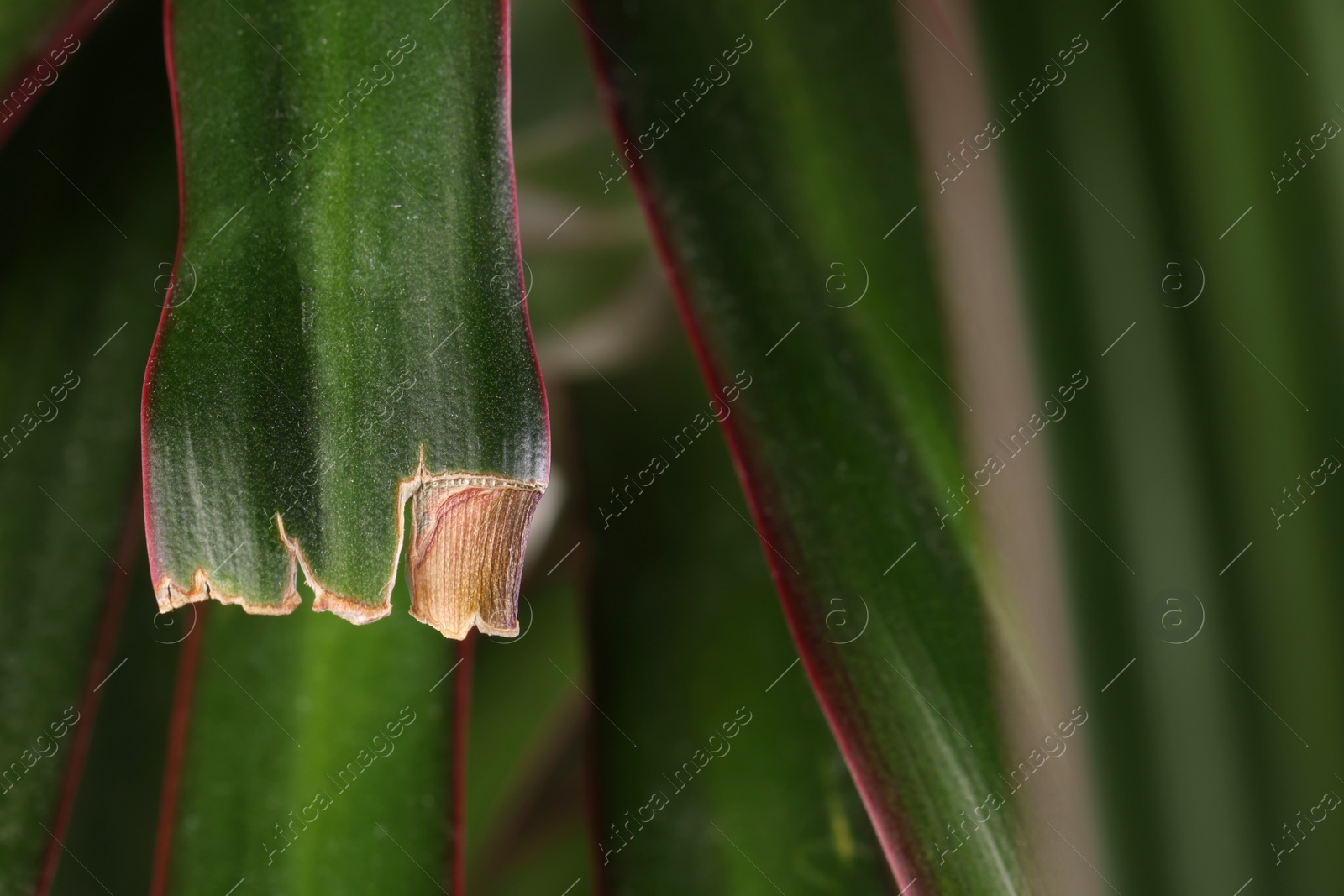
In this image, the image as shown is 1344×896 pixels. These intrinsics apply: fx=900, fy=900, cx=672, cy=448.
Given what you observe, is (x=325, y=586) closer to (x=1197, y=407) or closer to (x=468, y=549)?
(x=468, y=549)

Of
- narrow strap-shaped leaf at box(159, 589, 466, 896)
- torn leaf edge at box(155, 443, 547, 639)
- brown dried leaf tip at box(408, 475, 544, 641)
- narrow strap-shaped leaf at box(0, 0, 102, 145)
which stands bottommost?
narrow strap-shaped leaf at box(159, 589, 466, 896)

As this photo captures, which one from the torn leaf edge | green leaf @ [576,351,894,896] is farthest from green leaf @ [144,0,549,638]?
green leaf @ [576,351,894,896]

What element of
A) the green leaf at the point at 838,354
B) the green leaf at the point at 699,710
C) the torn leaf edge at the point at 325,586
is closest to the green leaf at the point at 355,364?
the torn leaf edge at the point at 325,586

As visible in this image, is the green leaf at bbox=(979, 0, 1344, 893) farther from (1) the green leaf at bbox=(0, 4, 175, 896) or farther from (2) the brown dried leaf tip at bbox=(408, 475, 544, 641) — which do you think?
(1) the green leaf at bbox=(0, 4, 175, 896)

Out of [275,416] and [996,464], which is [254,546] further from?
[996,464]

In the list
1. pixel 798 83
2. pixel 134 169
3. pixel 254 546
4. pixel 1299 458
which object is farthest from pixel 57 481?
pixel 1299 458

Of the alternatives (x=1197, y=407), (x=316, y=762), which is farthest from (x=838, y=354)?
(x=316, y=762)

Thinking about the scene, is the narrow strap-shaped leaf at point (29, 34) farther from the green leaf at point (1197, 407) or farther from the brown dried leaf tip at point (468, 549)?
the green leaf at point (1197, 407)
